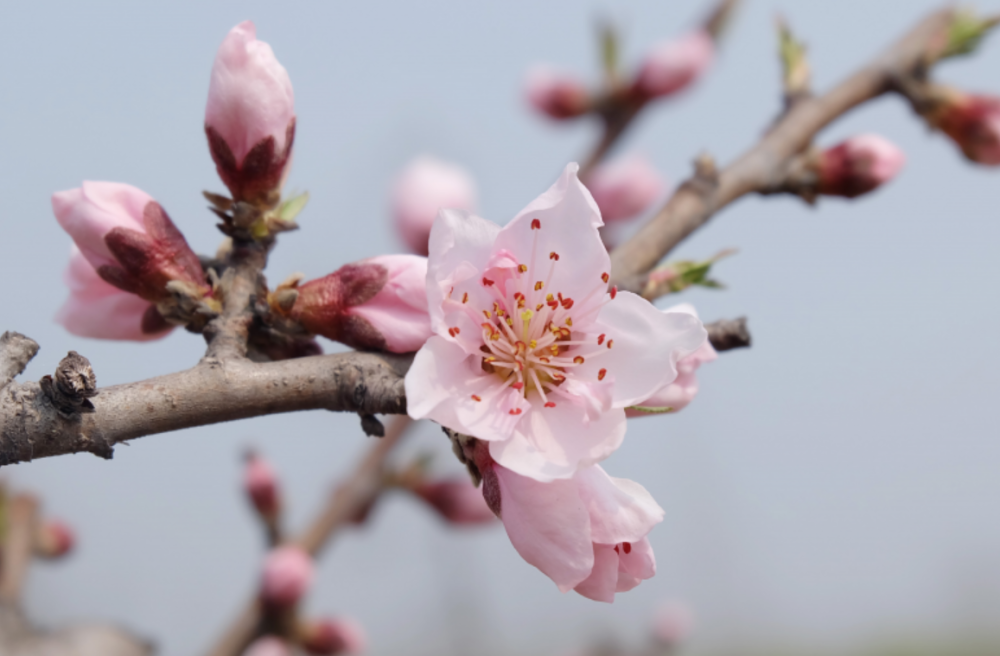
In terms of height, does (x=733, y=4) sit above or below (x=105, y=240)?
above

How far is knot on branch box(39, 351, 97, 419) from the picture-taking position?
55cm

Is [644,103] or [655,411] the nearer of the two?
[655,411]

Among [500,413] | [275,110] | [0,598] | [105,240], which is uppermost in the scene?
[275,110]

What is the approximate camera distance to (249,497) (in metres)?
1.99

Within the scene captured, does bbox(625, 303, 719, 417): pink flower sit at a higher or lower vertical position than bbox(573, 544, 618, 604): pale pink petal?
higher

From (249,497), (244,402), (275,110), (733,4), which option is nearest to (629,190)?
(733,4)

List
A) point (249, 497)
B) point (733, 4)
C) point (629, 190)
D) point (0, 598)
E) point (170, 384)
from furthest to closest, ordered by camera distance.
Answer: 1. point (629, 190)
2. point (733, 4)
3. point (249, 497)
4. point (0, 598)
5. point (170, 384)

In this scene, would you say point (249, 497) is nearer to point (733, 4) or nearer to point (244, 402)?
point (244, 402)

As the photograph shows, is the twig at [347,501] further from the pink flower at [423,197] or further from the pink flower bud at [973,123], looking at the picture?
the pink flower bud at [973,123]

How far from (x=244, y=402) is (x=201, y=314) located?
18cm

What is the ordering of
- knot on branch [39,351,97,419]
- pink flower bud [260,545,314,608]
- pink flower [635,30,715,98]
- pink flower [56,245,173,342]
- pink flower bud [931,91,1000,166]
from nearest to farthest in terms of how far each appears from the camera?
knot on branch [39,351,97,419]
pink flower [56,245,173,342]
pink flower bud [931,91,1000,166]
pink flower bud [260,545,314,608]
pink flower [635,30,715,98]

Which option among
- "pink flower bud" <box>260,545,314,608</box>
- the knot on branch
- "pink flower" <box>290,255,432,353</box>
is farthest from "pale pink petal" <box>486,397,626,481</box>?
"pink flower bud" <box>260,545,314,608</box>

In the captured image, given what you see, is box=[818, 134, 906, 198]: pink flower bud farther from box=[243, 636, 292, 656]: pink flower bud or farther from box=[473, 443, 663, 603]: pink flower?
box=[243, 636, 292, 656]: pink flower bud

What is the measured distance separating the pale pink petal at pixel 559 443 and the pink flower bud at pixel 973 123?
1224 mm
